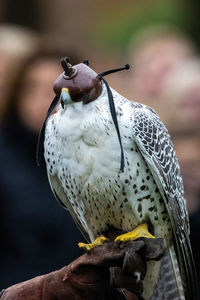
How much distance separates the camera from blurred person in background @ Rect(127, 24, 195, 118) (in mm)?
7172

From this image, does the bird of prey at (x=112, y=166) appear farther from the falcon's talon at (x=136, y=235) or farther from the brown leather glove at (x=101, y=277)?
the brown leather glove at (x=101, y=277)

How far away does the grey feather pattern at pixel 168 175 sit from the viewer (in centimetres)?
363

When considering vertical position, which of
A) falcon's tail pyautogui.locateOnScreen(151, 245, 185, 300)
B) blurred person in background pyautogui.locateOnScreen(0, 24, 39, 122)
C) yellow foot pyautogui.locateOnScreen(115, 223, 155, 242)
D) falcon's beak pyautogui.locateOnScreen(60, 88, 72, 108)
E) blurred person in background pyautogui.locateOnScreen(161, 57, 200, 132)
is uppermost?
blurred person in background pyautogui.locateOnScreen(0, 24, 39, 122)

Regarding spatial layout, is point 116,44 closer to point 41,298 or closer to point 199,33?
point 199,33

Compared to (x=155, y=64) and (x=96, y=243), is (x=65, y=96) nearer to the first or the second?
(x=96, y=243)

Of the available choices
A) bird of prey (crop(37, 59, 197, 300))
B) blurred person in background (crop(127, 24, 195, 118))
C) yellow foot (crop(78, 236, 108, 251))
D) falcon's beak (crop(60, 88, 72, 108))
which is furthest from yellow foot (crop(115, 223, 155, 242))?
blurred person in background (crop(127, 24, 195, 118))

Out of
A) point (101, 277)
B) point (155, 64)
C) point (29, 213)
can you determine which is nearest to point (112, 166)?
point (101, 277)

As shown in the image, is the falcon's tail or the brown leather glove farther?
the falcon's tail

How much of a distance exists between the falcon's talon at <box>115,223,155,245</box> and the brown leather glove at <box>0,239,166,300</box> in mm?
44

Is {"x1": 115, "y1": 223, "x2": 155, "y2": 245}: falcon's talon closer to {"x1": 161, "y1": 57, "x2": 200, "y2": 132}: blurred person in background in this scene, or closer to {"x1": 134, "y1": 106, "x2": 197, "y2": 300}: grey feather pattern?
{"x1": 134, "y1": 106, "x2": 197, "y2": 300}: grey feather pattern

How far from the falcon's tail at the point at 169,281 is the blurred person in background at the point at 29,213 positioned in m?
1.02

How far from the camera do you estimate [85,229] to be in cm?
395

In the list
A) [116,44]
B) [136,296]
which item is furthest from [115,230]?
[116,44]

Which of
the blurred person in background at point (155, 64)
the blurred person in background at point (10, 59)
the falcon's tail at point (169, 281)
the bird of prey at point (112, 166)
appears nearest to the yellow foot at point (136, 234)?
the bird of prey at point (112, 166)
